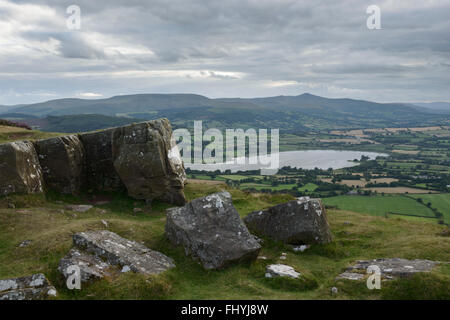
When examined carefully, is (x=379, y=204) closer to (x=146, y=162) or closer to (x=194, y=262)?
(x=146, y=162)

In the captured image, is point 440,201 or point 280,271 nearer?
point 280,271

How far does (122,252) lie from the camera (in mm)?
14430

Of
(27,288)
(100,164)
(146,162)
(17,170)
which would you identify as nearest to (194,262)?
(27,288)

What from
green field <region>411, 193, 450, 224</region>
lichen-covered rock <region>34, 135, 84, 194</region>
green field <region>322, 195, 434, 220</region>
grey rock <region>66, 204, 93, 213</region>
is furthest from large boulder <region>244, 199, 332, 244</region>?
green field <region>411, 193, 450, 224</region>

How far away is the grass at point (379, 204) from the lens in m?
66.8

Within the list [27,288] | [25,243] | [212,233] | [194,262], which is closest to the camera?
[27,288]

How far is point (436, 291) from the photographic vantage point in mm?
11531

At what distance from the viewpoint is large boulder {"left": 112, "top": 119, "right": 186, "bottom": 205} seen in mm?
25172

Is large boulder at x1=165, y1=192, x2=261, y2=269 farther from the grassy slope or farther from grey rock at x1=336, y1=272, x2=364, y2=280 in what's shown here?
the grassy slope

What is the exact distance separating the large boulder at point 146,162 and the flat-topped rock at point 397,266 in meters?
15.8

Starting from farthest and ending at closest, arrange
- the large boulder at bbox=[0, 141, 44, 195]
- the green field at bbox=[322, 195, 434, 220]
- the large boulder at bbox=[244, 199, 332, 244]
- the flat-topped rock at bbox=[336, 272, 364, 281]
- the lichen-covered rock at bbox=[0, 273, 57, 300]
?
the green field at bbox=[322, 195, 434, 220] < the large boulder at bbox=[0, 141, 44, 195] < the large boulder at bbox=[244, 199, 332, 244] < the flat-topped rock at bbox=[336, 272, 364, 281] < the lichen-covered rock at bbox=[0, 273, 57, 300]

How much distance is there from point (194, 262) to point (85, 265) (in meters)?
4.79

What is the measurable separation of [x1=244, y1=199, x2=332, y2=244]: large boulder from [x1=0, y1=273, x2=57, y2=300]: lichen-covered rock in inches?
442
